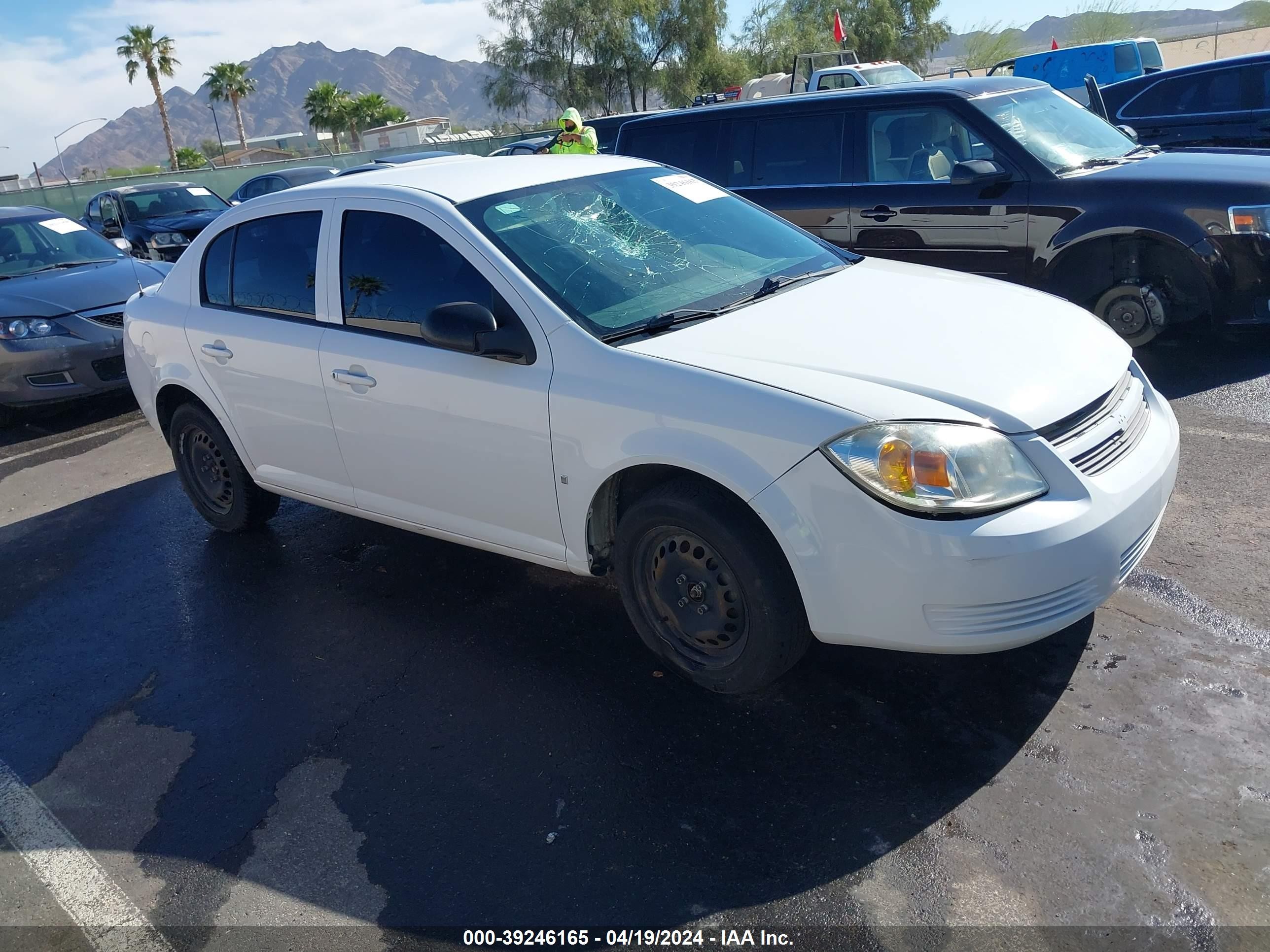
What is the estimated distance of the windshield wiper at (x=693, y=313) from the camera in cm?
360

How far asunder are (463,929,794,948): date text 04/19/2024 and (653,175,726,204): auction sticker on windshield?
10.0 feet

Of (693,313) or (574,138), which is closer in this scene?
(693,313)

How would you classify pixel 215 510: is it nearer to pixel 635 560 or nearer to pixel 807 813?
pixel 635 560

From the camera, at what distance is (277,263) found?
15.4 ft

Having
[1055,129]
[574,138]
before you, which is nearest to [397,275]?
[1055,129]

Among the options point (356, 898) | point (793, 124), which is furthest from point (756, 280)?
point (793, 124)

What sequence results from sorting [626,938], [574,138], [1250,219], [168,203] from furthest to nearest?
[168,203] < [574,138] < [1250,219] < [626,938]

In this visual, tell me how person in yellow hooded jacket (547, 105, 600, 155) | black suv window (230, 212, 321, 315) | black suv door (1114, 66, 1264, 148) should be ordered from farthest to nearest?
black suv door (1114, 66, 1264, 148)
person in yellow hooded jacket (547, 105, 600, 155)
black suv window (230, 212, 321, 315)

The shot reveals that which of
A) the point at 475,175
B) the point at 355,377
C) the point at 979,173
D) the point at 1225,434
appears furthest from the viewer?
the point at 979,173

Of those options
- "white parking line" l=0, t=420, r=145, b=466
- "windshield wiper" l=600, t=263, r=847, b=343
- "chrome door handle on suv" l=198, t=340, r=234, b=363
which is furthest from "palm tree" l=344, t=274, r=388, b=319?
"white parking line" l=0, t=420, r=145, b=466

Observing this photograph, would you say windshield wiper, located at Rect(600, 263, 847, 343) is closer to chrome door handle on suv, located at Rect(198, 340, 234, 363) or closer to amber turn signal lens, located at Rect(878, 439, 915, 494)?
amber turn signal lens, located at Rect(878, 439, 915, 494)

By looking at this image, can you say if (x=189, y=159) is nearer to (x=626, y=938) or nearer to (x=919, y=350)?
(x=919, y=350)

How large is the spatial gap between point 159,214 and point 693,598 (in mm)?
15235

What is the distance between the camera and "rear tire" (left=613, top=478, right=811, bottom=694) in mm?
3217
